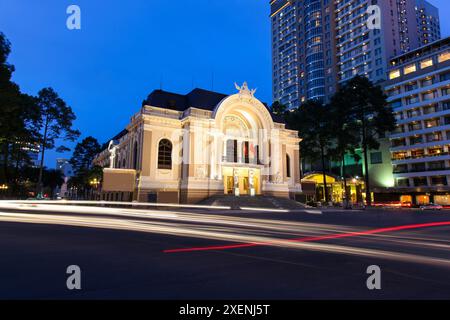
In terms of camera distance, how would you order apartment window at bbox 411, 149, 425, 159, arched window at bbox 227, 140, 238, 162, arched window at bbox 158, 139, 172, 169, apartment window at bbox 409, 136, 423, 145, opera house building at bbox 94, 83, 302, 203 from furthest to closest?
apartment window at bbox 409, 136, 423, 145 < apartment window at bbox 411, 149, 425, 159 < arched window at bbox 227, 140, 238, 162 < arched window at bbox 158, 139, 172, 169 < opera house building at bbox 94, 83, 302, 203

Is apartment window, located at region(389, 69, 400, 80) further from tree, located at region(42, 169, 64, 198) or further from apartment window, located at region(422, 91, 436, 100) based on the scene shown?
tree, located at region(42, 169, 64, 198)

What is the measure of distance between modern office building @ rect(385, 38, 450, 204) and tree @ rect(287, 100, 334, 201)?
63.8ft

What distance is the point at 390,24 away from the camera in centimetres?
8238

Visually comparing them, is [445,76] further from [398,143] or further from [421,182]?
[421,182]

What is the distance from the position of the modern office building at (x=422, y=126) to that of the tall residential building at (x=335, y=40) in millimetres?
13142

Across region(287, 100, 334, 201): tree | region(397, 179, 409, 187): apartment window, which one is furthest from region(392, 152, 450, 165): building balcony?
region(287, 100, 334, 201): tree

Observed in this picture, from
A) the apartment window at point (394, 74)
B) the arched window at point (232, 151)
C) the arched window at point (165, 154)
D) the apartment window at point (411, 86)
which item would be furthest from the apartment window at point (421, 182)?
the arched window at point (165, 154)

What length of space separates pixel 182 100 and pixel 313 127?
98.0ft

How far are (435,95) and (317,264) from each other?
7100 centimetres

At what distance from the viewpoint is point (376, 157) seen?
69812mm

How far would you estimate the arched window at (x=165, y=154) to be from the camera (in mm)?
39938

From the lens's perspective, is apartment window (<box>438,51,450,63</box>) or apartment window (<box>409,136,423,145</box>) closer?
apartment window (<box>438,51,450,63</box>)

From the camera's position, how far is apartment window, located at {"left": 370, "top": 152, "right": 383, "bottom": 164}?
69062 mm

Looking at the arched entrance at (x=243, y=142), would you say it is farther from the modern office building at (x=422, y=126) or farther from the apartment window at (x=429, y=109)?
the apartment window at (x=429, y=109)
